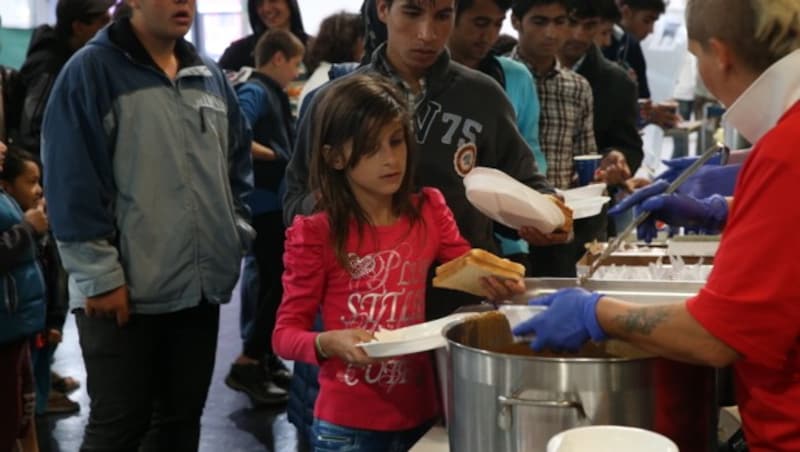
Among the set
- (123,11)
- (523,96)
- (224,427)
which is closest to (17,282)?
(123,11)

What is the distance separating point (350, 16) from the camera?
15.4ft

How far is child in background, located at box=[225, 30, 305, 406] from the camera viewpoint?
4.46 metres

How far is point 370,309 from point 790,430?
0.84m

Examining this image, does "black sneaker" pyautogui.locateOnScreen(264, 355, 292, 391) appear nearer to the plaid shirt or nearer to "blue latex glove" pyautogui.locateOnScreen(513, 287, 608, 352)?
the plaid shirt

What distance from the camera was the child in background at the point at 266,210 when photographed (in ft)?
14.6

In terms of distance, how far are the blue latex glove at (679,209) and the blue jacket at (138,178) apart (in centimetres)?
102

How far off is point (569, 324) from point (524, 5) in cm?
228

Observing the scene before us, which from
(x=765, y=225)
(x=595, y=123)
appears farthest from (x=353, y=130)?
(x=595, y=123)

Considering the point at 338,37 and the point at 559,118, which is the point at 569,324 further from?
the point at 338,37

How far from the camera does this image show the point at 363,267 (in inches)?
83.1

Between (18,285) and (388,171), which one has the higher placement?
(388,171)

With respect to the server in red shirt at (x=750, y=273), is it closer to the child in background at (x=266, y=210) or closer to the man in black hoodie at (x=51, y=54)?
the child in background at (x=266, y=210)


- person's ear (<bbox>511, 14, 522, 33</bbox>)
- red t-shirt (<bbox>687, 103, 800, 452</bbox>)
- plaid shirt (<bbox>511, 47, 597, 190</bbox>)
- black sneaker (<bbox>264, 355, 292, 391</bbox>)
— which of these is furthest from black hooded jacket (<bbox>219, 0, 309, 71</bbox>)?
red t-shirt (<bbox>687, 103, 800, 452</bbox>)

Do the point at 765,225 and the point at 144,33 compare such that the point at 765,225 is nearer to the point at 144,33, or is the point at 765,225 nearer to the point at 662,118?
Result: the point at 144,33
